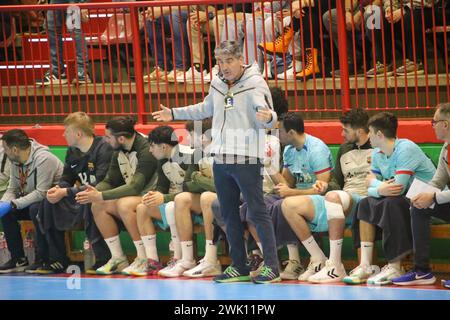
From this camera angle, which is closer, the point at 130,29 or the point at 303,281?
the point at 303,281

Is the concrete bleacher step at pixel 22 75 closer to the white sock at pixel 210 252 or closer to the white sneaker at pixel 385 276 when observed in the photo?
the white sock at pixel 210 252

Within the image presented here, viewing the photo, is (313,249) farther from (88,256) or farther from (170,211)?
(88,256)

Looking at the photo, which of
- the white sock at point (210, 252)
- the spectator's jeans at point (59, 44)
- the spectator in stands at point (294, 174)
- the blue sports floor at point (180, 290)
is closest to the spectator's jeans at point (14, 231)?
the blue sports floor at point (180, 290)

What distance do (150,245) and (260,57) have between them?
6.82 feet

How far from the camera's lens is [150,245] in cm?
860

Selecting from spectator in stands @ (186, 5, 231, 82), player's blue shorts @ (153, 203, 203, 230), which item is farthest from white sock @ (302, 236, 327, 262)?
spectator in stands @ (186, 5, 231, 82)

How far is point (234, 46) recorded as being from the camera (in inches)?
297

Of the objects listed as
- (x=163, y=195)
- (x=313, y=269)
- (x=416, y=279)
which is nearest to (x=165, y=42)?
(x=163, y=195)

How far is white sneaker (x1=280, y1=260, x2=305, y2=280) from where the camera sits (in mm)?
8031

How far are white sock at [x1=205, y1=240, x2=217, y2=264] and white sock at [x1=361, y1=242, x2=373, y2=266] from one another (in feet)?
4.22

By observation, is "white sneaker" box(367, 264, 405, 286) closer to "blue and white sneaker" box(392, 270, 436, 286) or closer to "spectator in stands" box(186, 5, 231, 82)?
"blue and white sneaker" box(392, 270, 436, 286)

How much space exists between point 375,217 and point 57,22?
165 inches
